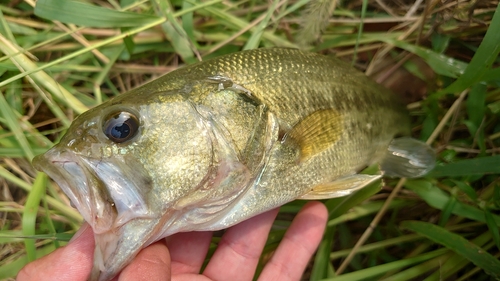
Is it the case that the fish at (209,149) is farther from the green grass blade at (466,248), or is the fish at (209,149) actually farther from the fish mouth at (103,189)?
the green grass blade at (466,248)

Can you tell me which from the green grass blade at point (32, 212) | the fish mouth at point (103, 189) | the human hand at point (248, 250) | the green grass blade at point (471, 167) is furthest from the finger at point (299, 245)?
the green grass blade at point (32, 212)

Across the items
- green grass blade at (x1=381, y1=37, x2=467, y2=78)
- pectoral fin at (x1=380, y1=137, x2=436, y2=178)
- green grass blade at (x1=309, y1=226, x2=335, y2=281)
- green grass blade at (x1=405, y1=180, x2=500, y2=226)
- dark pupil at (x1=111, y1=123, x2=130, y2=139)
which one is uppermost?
green grass blade at (x1=381, y1=37, x2=467, y2=78)

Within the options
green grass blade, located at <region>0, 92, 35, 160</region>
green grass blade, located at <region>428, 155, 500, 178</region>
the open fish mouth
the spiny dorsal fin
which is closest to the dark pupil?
the open fish mouth

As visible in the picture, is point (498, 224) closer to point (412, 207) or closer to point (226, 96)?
point (412, 207)

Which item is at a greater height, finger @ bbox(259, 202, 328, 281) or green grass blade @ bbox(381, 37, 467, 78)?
green grass blade @ bbox(381, 37, 467, 78)

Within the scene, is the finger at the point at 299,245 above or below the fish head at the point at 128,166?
below

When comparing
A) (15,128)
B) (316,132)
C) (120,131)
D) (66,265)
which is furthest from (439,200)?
(15,128)

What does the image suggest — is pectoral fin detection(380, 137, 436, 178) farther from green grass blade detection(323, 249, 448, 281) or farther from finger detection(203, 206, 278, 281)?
finger detection(203, 206, 278, 281)
